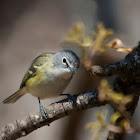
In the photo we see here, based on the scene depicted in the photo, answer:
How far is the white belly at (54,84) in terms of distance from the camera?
236cm

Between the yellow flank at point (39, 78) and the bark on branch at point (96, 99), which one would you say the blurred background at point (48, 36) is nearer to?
the yellow flank at point (39, 78)

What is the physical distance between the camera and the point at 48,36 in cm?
472

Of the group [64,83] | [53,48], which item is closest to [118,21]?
[53,48]

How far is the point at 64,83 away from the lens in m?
2.38

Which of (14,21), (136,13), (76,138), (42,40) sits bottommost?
(76,138)

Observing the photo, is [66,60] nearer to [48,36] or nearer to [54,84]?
[54,84]

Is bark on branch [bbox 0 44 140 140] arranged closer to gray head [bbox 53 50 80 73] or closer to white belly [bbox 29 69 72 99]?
gray head [bbox 53 50 80 73]

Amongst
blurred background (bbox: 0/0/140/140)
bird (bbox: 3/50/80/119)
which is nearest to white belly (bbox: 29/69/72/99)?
bird (bbox: 3/50/80/119)

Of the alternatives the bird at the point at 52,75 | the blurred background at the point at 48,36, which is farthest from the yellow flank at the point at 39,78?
the blurred background at the point at 48,36

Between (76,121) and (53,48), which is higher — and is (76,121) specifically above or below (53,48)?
below

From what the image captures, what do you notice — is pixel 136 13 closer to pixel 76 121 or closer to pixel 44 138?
pixel 76 121

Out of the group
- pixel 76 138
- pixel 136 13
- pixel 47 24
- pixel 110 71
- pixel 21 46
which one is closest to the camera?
pixel 110 71

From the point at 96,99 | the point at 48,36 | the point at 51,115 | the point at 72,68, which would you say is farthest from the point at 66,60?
the point at 48,36

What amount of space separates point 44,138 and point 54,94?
1.63 metres
